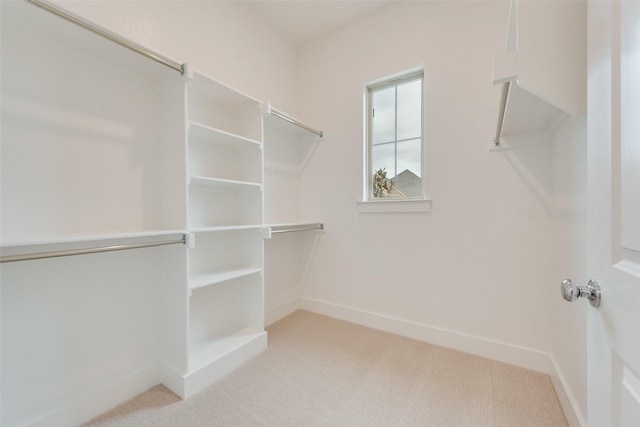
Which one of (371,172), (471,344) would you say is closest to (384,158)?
(371,172)

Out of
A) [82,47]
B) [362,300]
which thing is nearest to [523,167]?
[362,300]

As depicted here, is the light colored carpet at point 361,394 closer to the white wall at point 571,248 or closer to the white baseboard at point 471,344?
the white baseboard at point 471,344

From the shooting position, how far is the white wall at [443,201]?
1.65m

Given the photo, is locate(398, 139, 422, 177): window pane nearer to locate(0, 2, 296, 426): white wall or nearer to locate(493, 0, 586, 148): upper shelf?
locate(493, 0, 586, 148): upper shelf

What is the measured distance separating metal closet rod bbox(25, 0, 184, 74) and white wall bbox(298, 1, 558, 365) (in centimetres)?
142

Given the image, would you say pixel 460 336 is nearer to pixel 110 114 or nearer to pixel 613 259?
pixel 613 259

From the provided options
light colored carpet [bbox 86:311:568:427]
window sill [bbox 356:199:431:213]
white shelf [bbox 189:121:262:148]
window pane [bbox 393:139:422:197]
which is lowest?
light colored carpet [bbox 86:311:568:427]

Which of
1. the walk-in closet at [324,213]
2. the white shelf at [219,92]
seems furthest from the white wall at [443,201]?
the white shelf at [219,92]

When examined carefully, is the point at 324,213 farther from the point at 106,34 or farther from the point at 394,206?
the point at 106,34

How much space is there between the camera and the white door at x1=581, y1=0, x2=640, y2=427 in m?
0.43

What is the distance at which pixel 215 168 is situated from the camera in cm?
186

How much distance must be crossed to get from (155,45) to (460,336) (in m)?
2.79

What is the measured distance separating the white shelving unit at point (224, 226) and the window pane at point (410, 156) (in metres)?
1.19

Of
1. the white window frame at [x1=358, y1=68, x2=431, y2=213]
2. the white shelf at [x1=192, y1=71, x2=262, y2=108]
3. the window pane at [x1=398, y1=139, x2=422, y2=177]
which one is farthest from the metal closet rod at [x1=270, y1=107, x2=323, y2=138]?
the window pane at [x1=398, y1=139, x2=422, y2=177]
